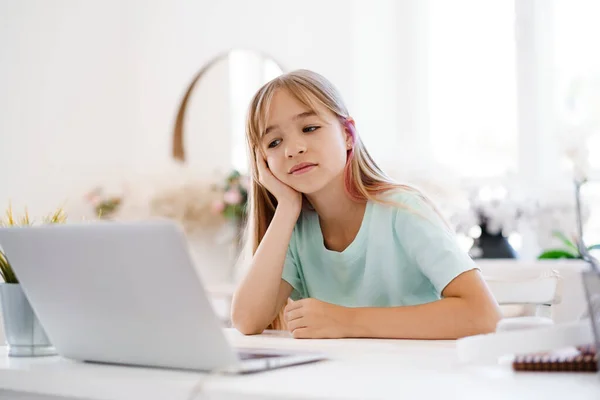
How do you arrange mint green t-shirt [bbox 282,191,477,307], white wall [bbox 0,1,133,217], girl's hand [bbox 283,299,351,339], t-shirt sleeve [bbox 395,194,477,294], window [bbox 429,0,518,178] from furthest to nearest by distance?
window [bbox 429,0,518,178] < white wall [bbox 0,1,133,217] < mint green t-shirt [bbox 282,191,477,307] < t-shirt sleeve [bbox 395,194,477,294] < girl's hand [bbox 283,299,351,339]

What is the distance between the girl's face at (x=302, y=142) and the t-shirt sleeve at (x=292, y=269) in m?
0.15

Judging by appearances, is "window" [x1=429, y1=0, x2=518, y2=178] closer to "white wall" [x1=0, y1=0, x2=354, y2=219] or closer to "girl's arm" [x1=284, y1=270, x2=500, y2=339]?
"white wall" [x1=0, y1=0, x2=354, y2=219]

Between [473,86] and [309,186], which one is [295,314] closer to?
[309,186]

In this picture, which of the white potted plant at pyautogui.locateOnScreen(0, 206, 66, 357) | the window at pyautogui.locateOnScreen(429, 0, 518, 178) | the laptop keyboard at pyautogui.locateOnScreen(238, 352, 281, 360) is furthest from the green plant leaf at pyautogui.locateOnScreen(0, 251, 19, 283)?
the window at pyautogui.locateOnScreen(429, 0, 518, 178)

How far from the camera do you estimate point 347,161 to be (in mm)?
1452

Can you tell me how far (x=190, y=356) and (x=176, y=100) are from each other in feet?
8.63

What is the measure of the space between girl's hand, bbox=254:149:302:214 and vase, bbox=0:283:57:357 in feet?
1.87

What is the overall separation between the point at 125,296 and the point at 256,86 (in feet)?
8.05

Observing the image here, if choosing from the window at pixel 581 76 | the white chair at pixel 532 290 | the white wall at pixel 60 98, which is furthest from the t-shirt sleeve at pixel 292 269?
the white wall at pixel 60 98

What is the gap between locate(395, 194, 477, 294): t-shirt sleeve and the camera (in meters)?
1.21

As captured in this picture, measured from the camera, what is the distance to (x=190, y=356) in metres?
0.69

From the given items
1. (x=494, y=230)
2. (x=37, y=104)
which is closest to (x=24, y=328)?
(x=494, y=230)

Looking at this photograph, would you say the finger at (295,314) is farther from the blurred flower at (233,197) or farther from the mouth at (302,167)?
the blurred flower at (233,197)

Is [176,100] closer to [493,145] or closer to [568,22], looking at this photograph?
[493,145]
